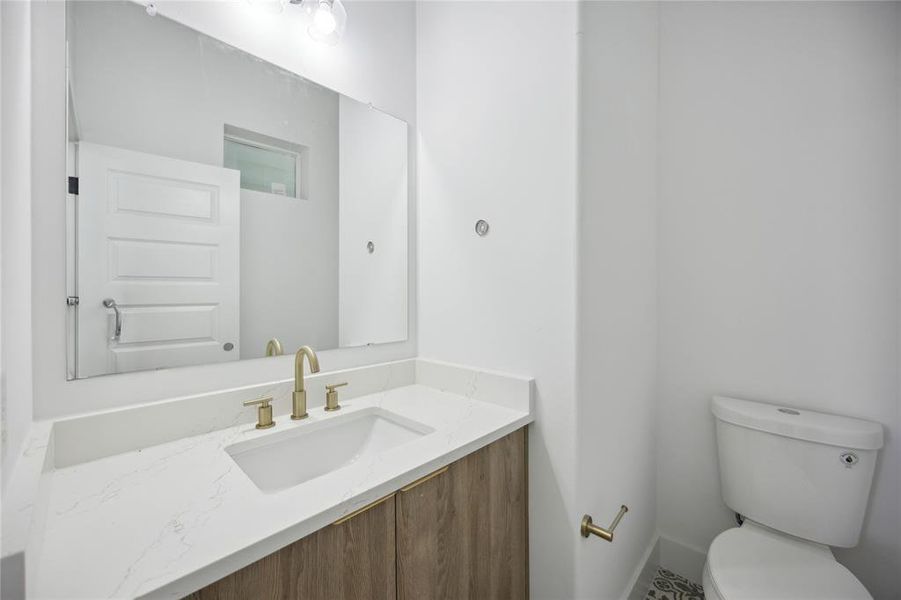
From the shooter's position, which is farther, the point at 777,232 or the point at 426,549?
the point at 777,232

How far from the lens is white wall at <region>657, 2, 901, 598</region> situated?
4.01 ft

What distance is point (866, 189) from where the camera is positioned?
124cm

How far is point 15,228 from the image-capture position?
2.29 ft

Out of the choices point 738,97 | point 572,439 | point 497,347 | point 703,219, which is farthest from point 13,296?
point 738,97

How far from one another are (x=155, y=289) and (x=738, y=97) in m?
2.07

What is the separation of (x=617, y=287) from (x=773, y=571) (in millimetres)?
924

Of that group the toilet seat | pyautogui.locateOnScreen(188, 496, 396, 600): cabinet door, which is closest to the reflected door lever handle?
pyautogui.locateOnScreen(188, 496, 396, 600): cabinet door

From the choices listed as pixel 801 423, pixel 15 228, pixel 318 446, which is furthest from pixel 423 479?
pixel 801 423

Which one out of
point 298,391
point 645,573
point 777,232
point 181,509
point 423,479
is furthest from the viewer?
point 645,573

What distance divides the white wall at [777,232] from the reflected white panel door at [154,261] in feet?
5.49

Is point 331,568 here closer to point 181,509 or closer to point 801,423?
point 181,509

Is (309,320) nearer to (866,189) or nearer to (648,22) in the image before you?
(648,22)

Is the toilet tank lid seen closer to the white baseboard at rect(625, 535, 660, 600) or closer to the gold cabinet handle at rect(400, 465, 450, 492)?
the white baseboard at rect(625, 535, 660, 600)

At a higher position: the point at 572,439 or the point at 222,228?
the point at 222,228
